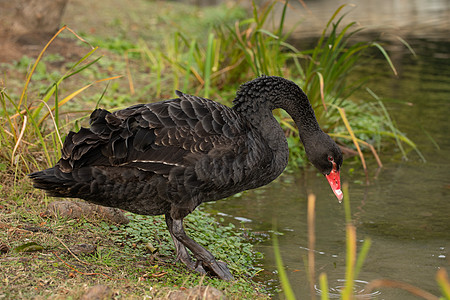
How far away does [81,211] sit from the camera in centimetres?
434

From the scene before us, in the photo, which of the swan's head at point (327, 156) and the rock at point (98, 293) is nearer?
the rock at point (98, 293)

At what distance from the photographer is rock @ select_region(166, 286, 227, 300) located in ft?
10.0

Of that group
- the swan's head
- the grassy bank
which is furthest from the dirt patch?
the swan's head

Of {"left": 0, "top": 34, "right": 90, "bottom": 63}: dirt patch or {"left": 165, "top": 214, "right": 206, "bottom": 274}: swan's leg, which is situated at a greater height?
{"left": 0, "top": 34, "right": 90, "bottom": 63}: dirt patch

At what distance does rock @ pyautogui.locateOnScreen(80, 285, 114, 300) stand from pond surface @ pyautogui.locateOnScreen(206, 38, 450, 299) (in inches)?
51.6

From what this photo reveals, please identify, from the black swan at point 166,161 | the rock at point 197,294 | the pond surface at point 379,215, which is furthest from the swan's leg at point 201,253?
the rock at point 197,294

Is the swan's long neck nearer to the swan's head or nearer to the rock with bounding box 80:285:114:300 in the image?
the swan's head

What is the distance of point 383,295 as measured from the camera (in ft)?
12.4

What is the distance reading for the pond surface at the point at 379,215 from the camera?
416cm

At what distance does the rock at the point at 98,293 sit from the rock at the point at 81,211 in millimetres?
1374

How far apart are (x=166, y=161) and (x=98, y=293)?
3.06 feet

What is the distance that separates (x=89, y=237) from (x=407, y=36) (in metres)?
11.4

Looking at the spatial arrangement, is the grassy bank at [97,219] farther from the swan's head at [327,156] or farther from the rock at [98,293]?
the swan's head at [327,156]

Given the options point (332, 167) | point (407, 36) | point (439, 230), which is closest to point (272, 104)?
point (332, 167)
